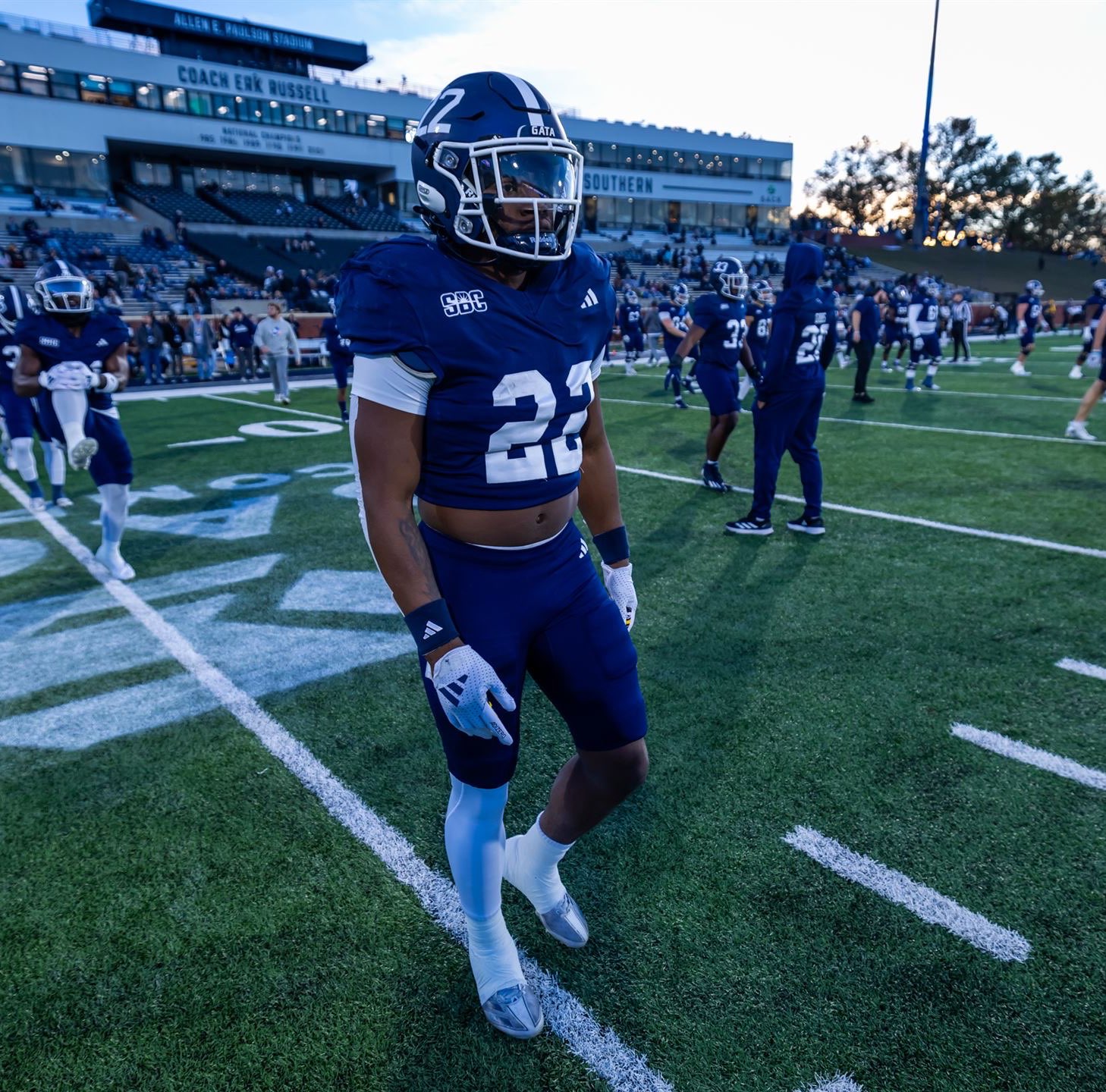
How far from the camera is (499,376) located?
190cm

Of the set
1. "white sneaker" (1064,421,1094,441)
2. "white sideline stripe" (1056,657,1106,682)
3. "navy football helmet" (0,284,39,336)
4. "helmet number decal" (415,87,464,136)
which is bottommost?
"white sideline stripe" (1056,657,1106,682)

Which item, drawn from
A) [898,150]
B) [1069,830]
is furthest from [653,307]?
[898,150]

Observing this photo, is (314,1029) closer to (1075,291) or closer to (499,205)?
(499,205)

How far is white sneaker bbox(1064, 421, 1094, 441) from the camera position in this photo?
9.94 metres

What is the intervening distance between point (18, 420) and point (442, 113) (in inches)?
315

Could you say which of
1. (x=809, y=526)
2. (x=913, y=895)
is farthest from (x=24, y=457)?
(x=913, y=895)

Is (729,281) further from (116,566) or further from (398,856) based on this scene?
(398,856)

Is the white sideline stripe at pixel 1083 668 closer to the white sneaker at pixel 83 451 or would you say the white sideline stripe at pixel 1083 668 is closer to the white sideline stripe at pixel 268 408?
the white sneaker at pixel 83 451

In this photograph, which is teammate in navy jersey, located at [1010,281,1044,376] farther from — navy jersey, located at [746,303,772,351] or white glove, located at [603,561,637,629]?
white glove, located at [603,561,637,629]

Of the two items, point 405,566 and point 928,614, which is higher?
point 405,566

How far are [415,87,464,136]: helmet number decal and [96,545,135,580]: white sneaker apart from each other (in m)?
5.07

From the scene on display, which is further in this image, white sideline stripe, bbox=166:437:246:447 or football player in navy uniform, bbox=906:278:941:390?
football player in navy uniform, bbox=906:278:941:390

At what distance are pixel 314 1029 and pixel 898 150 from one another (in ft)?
312

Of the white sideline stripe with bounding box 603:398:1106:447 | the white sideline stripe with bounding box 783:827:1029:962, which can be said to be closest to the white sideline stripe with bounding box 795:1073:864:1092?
the white sideline stripe with bounding box 783:827:1029:962
